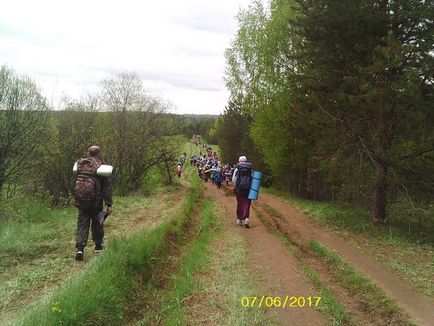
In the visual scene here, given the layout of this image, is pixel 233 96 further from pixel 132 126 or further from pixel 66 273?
pixel 66 273

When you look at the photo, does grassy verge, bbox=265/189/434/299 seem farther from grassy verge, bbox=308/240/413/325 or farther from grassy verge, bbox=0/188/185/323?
grassy verge, bbox=0/188/185/323

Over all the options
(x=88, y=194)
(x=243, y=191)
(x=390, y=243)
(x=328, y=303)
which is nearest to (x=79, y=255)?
(x=88, y=194)

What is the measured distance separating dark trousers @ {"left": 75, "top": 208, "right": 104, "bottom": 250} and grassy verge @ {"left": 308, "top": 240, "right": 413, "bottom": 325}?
4691 millimetres

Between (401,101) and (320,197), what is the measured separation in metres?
12.3

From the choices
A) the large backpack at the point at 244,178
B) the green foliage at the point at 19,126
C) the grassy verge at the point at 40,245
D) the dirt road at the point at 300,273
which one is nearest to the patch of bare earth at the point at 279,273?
the dirt road at the point at 300,273

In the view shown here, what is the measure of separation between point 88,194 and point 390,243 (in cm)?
735

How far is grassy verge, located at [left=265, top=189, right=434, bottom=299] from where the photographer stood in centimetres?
737

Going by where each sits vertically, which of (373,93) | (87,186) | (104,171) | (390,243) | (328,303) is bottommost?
(328,303)

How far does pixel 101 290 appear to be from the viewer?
524cm

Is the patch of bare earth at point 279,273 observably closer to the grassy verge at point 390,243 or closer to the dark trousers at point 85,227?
the grassy verge at point 390,243
